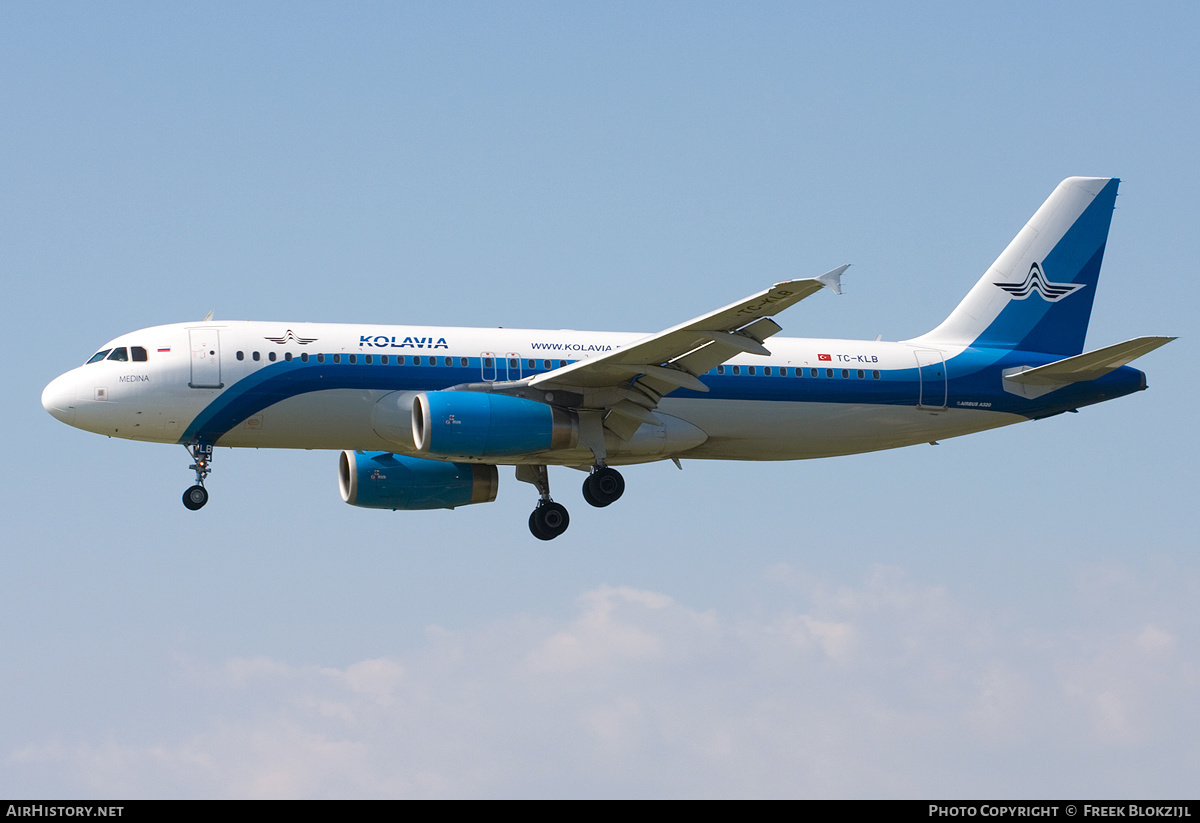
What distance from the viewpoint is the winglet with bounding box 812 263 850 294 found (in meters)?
30.0

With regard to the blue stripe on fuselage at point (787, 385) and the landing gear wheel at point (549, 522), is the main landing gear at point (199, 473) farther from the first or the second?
the landing gear wheel at point (549, 522)

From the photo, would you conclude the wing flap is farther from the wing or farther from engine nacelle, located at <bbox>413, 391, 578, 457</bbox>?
engine nacelle, located at <bbox>413, 391, 578, 457</bbox>

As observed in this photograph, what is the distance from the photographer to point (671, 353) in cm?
3453

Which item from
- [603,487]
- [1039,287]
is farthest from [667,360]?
[1039,287]

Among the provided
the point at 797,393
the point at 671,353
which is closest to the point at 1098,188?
the point at 797,393

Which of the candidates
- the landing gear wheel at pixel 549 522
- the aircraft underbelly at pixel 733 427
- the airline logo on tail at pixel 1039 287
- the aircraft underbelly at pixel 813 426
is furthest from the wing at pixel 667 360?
the airline logo on tail at pixel 1039 287

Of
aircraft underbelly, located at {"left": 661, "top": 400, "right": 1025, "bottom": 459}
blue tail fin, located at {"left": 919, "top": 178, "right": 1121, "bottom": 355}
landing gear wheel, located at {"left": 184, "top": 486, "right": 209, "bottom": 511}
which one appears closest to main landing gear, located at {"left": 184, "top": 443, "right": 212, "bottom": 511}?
landing gear wheel, located at {"left": 184, "top": 486, "right": 209, "bottom": 511}

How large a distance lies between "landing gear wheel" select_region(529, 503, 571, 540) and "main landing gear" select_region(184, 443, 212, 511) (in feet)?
25.4

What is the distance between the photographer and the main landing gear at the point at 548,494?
121 feet

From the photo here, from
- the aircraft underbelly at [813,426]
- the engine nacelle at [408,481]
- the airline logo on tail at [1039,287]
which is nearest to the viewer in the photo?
the aircraft underbelly at [813,426]

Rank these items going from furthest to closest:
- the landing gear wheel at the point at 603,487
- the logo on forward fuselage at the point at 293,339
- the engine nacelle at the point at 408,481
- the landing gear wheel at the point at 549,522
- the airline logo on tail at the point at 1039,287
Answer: the airline logo on tail at the point at 1039,287, the engine nacelle at the point at 408,481, the landing gear wheel at the point at 549,522, the landing gear wheel at the point at 603,487, the logo on forward fuselage at the point at 293,339

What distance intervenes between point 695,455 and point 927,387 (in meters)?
5.81

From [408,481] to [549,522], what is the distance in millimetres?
3870

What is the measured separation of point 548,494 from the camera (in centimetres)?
3959
